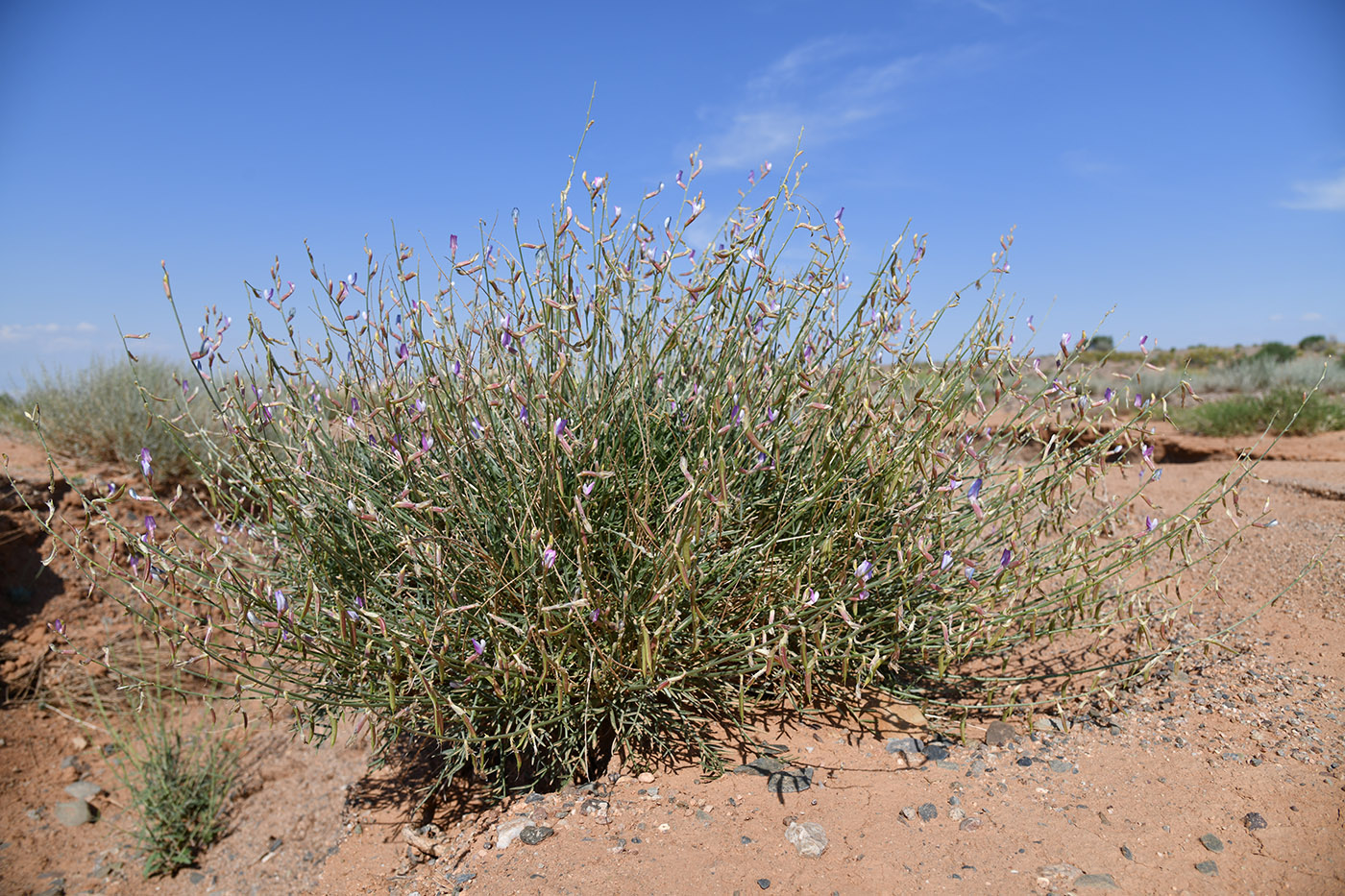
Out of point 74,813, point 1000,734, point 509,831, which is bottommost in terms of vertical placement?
point 74,813

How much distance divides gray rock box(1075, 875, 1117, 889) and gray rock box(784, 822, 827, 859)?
59 centimetres

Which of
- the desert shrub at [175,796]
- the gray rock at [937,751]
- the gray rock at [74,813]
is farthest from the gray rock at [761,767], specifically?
the gray rock at [74,813]

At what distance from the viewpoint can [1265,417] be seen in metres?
8.81

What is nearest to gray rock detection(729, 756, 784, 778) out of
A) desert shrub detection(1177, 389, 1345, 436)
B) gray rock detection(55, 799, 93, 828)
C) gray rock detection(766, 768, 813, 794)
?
gray rock detection(766, 768, 813, 794)

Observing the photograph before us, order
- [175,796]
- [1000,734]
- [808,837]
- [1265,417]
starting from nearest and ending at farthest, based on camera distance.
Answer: [808,837] → [1000,734] → [175,796] → [1265,417]

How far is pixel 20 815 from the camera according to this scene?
3.89 meters

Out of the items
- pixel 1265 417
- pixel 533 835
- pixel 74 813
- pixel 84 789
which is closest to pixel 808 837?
pixel 533 835

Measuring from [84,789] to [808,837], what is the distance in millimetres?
4183

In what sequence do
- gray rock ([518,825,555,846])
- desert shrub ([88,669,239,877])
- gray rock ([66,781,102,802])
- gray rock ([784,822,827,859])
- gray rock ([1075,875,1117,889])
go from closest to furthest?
gray rock ([1075,875,1117,889]), gray rock ([784,822,827,859]), gray rock ([518,825,555,846]), desert shrub ([88,669,239,877]), gray rock ([66,781,102,802])

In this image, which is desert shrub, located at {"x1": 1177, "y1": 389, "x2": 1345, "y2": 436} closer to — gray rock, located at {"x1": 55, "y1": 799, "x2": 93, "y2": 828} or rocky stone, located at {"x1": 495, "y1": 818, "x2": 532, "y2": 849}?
rocky stone, located at {"x1": 495, "y1": 818, "x2": 532, "y2": 849}

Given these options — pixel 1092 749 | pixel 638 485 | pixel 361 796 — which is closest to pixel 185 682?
pixel 361 796

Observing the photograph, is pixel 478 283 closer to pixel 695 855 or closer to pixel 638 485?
pixel 638 485

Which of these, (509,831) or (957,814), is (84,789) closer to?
(509,831)

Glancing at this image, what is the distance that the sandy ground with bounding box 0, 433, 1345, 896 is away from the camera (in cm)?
184
